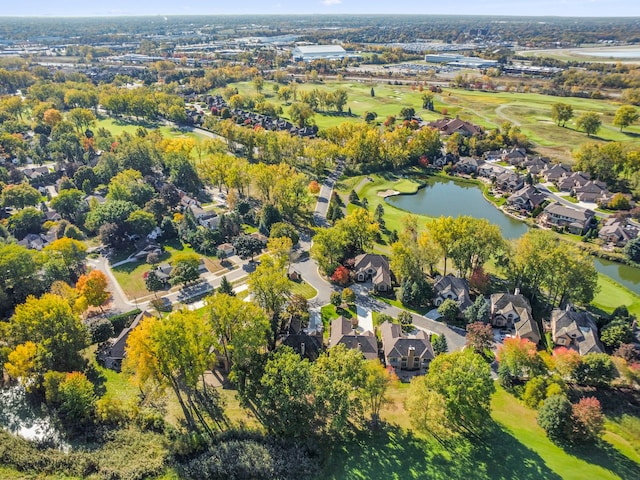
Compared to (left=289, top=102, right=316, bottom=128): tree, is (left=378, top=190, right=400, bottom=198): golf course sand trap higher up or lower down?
lower down

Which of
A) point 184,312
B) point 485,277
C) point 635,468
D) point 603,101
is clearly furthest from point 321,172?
point 603,101

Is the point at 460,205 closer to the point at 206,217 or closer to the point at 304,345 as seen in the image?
the point at 206,217

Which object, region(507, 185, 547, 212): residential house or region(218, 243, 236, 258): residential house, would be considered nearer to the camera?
region(218, 243, 236, 258): residential house

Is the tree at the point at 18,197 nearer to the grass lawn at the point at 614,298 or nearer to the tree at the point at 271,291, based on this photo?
the tree at the point at 271,291

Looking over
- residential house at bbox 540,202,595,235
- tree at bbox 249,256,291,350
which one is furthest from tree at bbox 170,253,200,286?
residential house at bbox 540,202,595,235

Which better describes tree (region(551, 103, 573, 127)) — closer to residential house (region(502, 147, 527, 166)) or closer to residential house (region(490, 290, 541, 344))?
residential house (region(502, 147, 527, 166))
